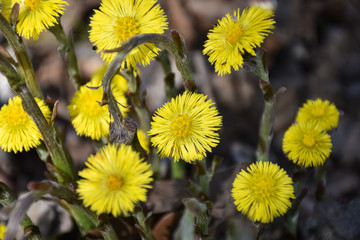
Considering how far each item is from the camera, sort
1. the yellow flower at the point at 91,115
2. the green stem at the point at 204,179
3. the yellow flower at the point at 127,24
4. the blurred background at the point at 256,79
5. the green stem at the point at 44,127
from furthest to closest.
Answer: the blurred background at the point at 256,79 → the green stem at the point at 204,179 → the yellow flower at the point at 91,115 → the yellow flower at the point at 127,24 → the green stem at the point at 44,127

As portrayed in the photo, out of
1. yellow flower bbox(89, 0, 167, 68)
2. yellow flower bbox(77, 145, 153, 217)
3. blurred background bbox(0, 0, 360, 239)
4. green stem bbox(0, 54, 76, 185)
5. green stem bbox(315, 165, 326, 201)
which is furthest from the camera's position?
blurred background bbox(0, 0, 360, 239)

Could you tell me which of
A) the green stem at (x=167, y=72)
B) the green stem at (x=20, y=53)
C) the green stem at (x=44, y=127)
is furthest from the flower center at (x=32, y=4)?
the green stem at (x=167, y=72)

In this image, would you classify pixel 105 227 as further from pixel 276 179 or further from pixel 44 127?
pixel 276 179

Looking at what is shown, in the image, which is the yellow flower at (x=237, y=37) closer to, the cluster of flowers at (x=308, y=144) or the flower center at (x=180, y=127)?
the flower center at (x=180, y=127)

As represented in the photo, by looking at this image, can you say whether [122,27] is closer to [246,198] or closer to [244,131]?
[246,198]

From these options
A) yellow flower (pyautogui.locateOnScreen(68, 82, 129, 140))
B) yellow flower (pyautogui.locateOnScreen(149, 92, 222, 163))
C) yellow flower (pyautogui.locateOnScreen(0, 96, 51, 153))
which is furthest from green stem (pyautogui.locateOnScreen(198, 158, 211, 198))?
yellow flower (pyautogui.locateOnScreen(0, 96, 51, 153))

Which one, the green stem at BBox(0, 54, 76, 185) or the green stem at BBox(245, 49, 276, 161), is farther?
the green stem at BBox(245, 49, 276, 161)

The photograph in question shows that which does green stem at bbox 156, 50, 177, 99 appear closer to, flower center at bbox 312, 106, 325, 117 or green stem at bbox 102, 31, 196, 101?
green stem at bbox 102, 31, 196, 101
